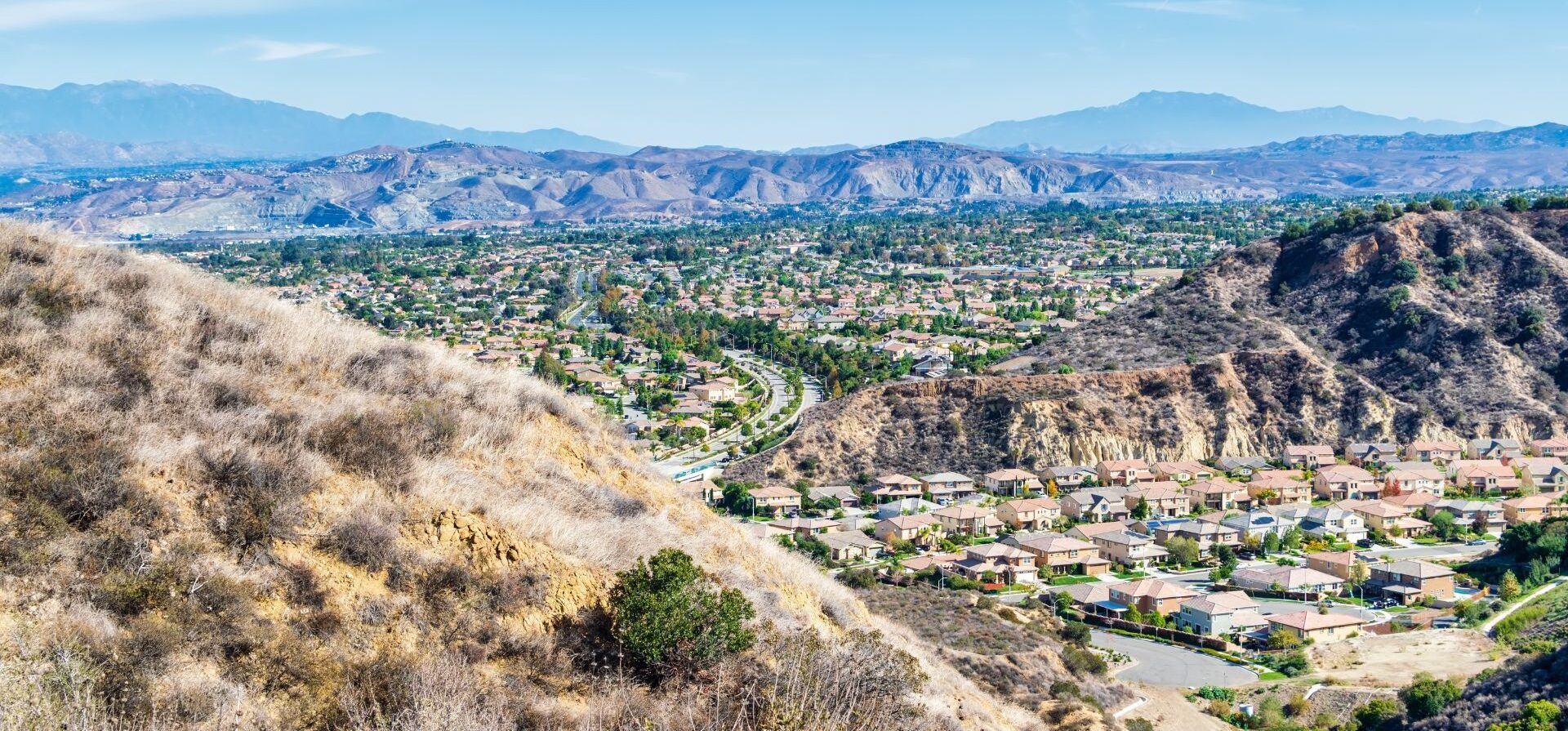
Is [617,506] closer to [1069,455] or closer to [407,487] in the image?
[407,487]

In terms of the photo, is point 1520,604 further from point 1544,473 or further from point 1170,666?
point 1544,473

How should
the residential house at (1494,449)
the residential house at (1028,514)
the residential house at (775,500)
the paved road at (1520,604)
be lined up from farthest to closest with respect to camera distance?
the residential house at (1494,449), the residential house at (775,500), the residential house at (1028,514), the paved road at (1520,604)

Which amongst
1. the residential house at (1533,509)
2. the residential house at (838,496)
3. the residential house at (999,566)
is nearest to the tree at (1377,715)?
the residential house at (999,566)

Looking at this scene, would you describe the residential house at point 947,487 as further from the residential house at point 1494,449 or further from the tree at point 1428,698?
the tree at point 1428,698

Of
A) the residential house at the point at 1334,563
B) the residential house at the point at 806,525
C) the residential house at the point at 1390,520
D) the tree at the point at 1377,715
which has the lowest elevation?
the residential house at the point at 806,525

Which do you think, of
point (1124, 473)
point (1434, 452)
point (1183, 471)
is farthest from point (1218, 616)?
point (1434, 452)
